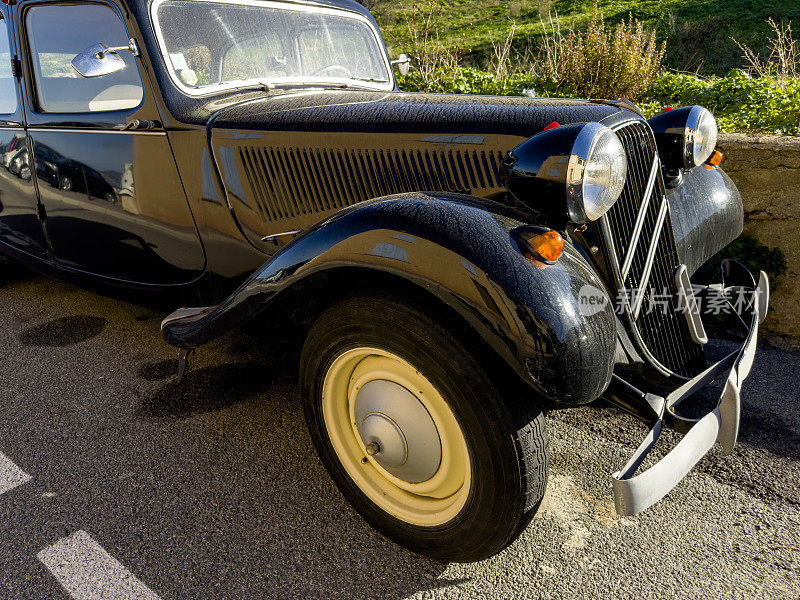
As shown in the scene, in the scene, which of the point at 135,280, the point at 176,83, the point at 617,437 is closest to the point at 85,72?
the point at 176,83

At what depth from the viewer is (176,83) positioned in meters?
2.27

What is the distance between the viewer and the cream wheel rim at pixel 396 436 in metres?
1.62

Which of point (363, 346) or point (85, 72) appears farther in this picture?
point (85, 72)

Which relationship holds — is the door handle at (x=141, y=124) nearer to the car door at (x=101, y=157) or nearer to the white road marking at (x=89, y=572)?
the car door at (x=101, y=157)

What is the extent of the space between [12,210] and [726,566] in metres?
3.68

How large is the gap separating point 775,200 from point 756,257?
31 cm

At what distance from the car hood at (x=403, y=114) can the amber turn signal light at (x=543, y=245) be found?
426mm

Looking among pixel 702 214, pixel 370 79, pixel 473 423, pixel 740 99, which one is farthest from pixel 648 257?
pixel 740 99

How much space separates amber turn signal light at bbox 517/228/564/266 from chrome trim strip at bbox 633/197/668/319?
494 mm


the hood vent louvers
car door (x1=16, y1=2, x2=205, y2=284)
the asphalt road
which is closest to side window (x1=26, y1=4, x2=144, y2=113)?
car door (x1=16, y1=2, x2=205, y2=284)

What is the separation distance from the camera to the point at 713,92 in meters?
4.86

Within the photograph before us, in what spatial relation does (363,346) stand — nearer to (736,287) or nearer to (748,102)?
(736,287)

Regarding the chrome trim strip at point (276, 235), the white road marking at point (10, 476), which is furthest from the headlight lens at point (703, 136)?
the white road marking at point (10, 476)

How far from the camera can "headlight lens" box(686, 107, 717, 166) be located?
205cm
